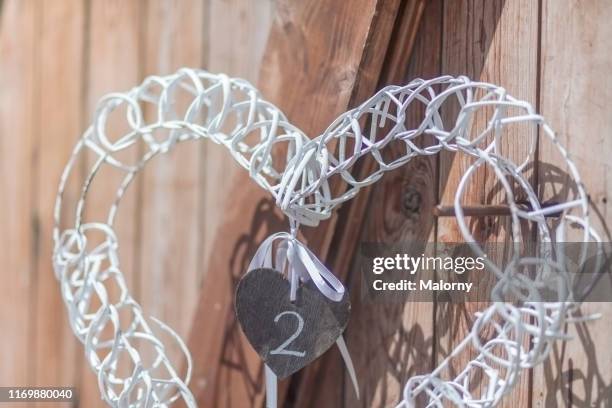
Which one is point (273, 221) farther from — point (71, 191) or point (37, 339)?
point (37, 339)

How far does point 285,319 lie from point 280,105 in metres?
0.36

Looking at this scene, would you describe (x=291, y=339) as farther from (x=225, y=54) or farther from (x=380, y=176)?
(x=225, y=54)

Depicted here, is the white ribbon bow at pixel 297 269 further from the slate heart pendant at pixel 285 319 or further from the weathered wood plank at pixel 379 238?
the weathered wood plank at pixel 379 238

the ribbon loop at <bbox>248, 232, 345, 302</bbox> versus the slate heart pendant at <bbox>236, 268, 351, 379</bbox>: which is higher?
the ribbon loop at <bbox>248, 232, 345, 302</bbox>

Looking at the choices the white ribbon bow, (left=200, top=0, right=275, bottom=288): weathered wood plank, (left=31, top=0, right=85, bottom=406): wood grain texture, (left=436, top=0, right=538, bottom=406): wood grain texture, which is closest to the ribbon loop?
the white ribbon bow

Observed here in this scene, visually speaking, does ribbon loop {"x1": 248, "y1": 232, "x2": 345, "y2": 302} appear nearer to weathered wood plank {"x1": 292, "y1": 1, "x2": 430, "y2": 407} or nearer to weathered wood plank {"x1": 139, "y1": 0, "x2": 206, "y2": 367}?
weathered wood plank {"x1": 292, "y1": 1, "x2": 430, "y2": 407}

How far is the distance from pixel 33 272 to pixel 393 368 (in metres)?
0.66

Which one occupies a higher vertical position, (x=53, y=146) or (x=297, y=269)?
(x=53, y=146)

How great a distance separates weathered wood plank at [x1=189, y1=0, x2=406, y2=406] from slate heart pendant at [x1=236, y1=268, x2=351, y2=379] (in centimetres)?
28

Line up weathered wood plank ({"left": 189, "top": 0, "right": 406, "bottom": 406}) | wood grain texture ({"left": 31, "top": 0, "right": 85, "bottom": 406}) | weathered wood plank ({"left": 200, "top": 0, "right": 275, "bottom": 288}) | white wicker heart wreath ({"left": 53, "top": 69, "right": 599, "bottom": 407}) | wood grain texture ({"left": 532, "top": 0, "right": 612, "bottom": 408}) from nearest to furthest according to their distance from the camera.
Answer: white wicker heart wreath ({"left": 53, "top": 69, "right": 599, "bottom": 407}), wood grain texture ({"left": 532, "top": 0, "right": 612, "bottom": 408}), weathered wood plank ({"left": 189, "top": 0, "right": 406, "bottom": 406}), weathered wood plank ({"left": 200, "top": 0, "right": 275, "bottom": 288}), wood grain texture ({"left": 31, "top": 0, "right": 85, "bottom": 406})

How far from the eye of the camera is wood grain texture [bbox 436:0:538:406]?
0.85 m

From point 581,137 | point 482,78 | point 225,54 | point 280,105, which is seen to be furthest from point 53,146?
point 581,137

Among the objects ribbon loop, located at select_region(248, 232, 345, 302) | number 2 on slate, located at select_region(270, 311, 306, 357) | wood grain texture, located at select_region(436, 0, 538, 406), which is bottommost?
number 2 on slate, located at select_region(270, 311, 306, 357)

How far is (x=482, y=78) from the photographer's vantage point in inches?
34.8
